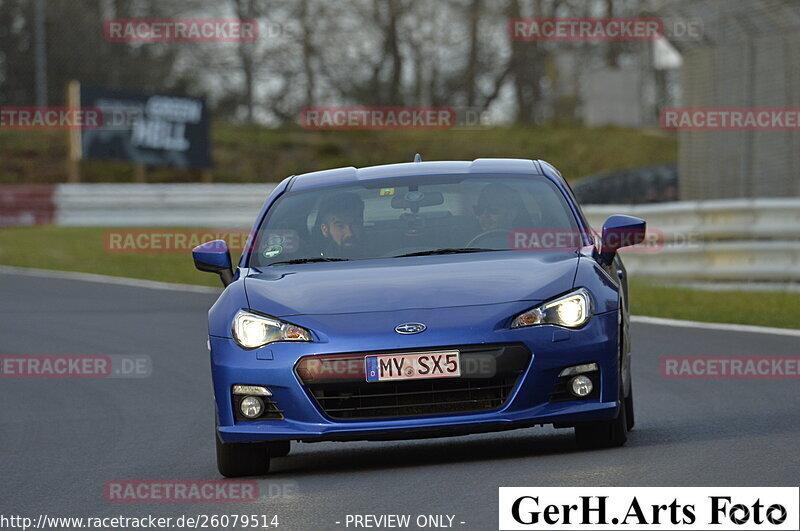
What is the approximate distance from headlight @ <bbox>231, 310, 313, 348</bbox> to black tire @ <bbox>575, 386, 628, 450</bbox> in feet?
4.45

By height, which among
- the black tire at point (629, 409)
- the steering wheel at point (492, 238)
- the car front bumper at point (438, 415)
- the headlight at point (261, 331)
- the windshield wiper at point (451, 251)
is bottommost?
the black tire at point (629, 409)

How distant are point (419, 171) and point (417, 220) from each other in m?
0.53

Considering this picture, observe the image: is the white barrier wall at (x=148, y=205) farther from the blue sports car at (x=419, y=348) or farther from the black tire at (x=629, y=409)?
the blue sports car at (x=419, y=348)

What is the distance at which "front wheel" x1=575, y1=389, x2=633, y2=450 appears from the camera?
26.4ft

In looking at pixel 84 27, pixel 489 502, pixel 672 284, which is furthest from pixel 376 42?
pixel 489 502

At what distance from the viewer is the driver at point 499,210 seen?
8.73m

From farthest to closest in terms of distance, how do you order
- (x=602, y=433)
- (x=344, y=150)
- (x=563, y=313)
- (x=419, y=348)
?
(x=344, y=150) → (x=602, y=433) → (x=563, y=313) → (x=419, y=348)

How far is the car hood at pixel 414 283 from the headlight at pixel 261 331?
5cm

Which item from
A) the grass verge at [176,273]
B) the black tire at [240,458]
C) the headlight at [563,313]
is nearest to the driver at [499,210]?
the headlight at [563,313]

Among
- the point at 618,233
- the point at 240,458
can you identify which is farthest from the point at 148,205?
the point at 240,458

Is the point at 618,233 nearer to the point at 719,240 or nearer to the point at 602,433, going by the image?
the point at 602,433

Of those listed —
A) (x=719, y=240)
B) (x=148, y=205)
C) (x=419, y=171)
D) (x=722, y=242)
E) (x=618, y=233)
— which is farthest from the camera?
(x=148, y=205)

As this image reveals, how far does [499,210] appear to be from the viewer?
879 cm

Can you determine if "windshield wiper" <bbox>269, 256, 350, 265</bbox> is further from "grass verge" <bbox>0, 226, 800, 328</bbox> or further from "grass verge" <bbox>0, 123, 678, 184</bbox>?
"grass verge" <bbox>0, 123, 678, 184</bbox>
